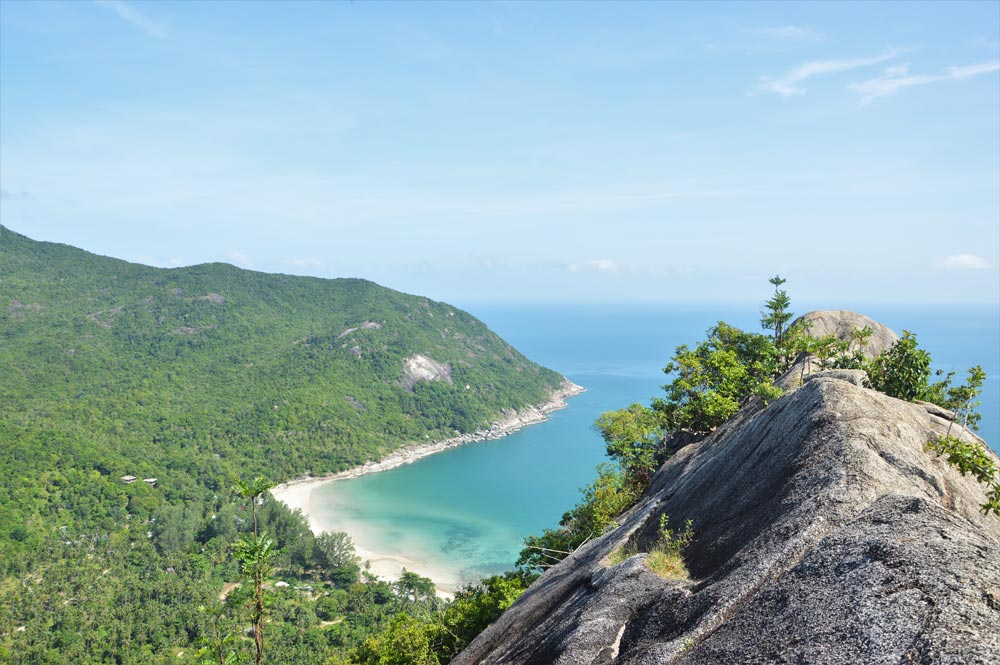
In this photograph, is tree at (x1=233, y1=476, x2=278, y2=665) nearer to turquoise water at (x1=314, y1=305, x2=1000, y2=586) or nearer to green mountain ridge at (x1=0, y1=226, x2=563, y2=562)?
turquoise water at (x1=314, y1=305, x2=1000, y2=586)

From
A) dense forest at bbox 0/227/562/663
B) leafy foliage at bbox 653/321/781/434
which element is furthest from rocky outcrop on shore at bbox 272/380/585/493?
leafy foliage at bbox 653/321/781/434

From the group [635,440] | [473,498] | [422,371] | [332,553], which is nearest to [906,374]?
[635,440]

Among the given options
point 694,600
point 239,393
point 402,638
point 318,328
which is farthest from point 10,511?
point 318,328

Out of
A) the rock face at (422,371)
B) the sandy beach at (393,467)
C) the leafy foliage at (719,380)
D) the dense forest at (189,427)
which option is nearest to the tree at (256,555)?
the dense forest at (189,427)

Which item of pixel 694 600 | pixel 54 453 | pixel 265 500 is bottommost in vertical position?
pixel 265 500

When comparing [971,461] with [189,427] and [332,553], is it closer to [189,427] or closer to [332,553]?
[332,553]

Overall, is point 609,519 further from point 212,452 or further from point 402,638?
point 212,452
